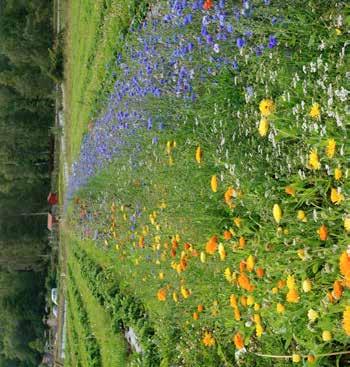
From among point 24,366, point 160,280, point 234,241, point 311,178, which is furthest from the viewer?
point 24,366

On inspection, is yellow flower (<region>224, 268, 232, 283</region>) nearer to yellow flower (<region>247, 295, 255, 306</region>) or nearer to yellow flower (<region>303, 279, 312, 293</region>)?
yellow flower (<region>247, 295, 255, 306</region>)

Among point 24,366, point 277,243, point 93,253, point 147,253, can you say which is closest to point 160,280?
point 147,253

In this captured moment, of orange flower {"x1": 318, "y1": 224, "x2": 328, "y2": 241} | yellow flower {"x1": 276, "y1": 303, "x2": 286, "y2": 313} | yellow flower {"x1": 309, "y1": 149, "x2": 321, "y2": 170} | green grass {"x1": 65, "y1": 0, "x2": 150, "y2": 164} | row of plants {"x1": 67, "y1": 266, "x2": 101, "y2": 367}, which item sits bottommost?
row of plants {"x1": 67, "y1": 266, "x2": 101, "y2": 367}

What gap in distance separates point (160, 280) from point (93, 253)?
14.3 feet

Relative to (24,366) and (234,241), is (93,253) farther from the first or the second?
(24,366)

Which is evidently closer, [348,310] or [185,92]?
[348,310]

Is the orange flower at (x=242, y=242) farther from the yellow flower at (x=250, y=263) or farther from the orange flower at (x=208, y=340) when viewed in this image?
the orange flower at (x=208, y=340)

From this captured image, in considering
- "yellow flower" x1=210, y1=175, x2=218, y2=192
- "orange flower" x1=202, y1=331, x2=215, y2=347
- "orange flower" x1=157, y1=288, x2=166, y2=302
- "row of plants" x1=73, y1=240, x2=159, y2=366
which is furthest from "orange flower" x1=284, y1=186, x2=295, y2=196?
"row of plants" x1=73, y1=240, x2=159, y2=366

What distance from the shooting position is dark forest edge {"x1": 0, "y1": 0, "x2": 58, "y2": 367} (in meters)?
17.2

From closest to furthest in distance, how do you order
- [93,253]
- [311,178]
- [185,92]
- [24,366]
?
[311,178] → [185,92] → [93,253] → [24,366]

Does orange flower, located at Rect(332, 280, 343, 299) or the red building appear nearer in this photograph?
orange flower, located at Rect(332, 280, 343, 299)

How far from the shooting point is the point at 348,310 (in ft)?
7.61

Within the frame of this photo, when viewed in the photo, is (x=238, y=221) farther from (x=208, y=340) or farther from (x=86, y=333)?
(x=86, y=333)

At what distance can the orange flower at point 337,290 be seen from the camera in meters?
2.49
